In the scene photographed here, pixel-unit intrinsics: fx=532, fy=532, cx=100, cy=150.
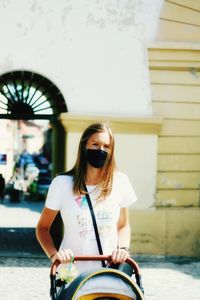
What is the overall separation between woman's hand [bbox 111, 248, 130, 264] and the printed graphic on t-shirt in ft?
0.58

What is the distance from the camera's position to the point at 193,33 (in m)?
8.62

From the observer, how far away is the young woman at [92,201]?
2.93 m

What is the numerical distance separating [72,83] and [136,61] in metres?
1.08

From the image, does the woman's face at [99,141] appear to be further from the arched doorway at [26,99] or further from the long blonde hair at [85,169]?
the arched doorway at [26,99]

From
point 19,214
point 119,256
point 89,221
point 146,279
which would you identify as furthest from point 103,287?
point 19,214

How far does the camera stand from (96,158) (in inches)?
119

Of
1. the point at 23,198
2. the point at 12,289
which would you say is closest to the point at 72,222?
the point at 12,289

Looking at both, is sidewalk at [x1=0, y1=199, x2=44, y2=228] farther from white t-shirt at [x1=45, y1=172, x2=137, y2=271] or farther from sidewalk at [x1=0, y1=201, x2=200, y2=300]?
white t-shirt at [x1=45, y1=172, x2=137, y2=271]

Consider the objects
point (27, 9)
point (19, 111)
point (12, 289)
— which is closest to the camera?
point (12, 289)

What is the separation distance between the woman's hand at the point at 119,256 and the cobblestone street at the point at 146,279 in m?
3.50

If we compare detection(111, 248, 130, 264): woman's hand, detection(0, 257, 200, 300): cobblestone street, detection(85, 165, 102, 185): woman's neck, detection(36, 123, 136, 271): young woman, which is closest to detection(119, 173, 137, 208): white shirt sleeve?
detection(36, 123, 136, 271): young woman

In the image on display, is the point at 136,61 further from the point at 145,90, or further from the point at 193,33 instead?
the point at 193,33

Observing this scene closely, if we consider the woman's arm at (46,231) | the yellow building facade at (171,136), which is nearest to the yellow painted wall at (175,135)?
the yellow building facade at (171,136)

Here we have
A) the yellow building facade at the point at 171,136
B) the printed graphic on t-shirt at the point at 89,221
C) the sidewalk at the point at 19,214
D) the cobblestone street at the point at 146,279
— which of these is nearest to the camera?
the printed graphic on t-shirt at the point at 89,221
